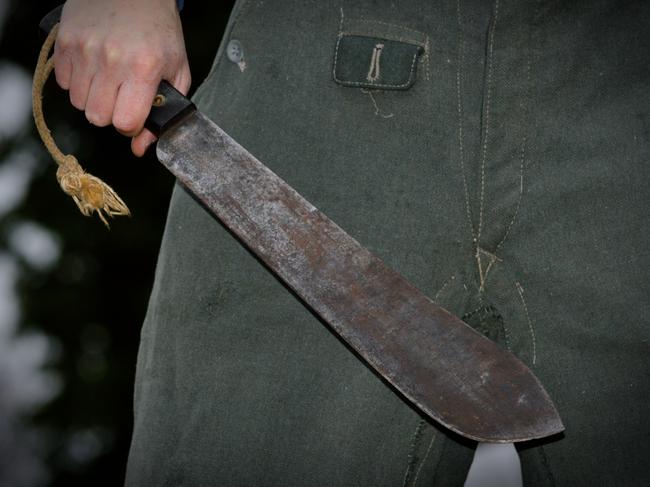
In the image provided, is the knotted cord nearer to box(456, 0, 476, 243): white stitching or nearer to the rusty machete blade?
the rusty machete blade

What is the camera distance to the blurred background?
9.23 ft

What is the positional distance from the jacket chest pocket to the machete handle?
232 mm

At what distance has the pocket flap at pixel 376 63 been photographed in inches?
39.7

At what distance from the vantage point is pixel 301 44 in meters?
1.06

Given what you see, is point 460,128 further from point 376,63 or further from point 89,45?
point 89,45

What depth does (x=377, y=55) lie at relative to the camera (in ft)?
3.33

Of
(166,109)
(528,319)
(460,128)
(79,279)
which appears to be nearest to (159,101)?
(166,109)

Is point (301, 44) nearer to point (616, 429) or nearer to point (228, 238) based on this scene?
point (228, 238)

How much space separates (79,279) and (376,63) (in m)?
2.20

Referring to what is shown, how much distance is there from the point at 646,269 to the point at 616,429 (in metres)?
0.22

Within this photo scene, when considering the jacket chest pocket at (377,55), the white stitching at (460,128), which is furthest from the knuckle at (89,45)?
the white stitching at (460,128)

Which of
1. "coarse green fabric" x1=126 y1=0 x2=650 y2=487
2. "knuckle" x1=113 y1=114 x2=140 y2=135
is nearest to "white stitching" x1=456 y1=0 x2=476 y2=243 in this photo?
"coarse green fabric" x1=126 y1=0 x2=650 y2=487

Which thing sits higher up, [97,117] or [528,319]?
[97,117]

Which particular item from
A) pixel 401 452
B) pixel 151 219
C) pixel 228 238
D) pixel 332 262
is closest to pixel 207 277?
pixel 228 238
